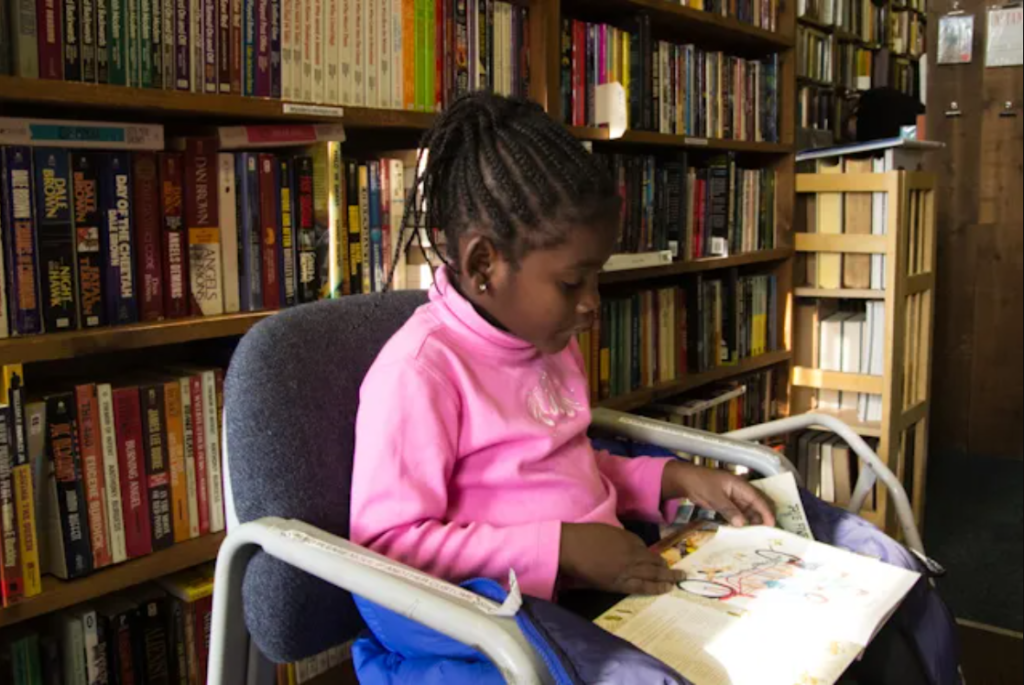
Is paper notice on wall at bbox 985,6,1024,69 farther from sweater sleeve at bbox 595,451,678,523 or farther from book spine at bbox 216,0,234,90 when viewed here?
book spine at bbox 216,0,234,90

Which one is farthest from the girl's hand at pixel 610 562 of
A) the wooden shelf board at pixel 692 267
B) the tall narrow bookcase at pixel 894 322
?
the tall narrow bookcase at pixel 894 322

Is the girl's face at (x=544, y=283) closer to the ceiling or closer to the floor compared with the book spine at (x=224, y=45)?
closer to the floor

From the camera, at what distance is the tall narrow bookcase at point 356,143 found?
106cm

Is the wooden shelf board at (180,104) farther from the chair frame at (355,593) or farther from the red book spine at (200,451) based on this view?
the chair frame at (355,593)

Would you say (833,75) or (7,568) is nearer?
(7,568)

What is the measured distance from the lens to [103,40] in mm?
1082

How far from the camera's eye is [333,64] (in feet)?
4.37

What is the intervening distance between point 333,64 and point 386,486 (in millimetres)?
767

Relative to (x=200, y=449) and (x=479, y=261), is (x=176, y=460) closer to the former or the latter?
(x=200, y=449)

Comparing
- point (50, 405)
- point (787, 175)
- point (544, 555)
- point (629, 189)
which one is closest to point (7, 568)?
point (50, 405)

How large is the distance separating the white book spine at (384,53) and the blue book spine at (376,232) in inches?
4.0

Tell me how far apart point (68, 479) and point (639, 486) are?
69 centimetres

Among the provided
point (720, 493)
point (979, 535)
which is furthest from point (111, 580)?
point (979, 535)

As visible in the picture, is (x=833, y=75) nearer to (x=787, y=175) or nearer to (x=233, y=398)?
(x=787, y=175)
